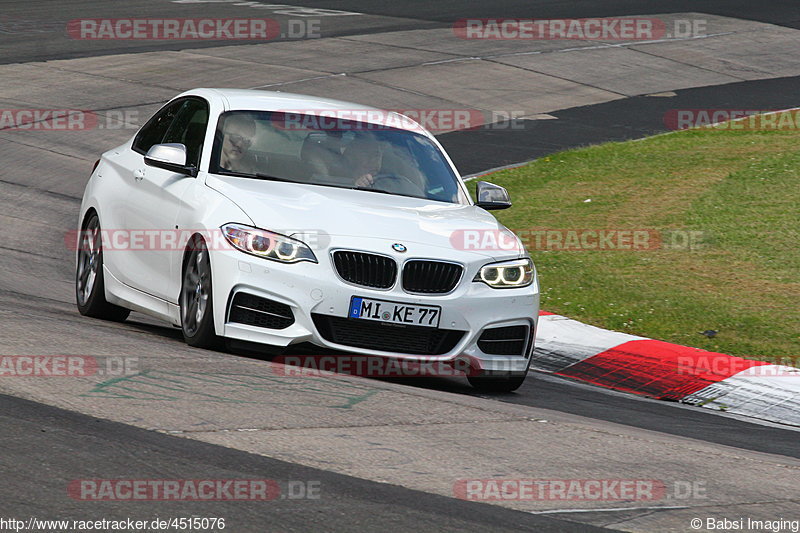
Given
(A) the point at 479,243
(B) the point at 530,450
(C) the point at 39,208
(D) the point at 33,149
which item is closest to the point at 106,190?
(A) the point at 479,243

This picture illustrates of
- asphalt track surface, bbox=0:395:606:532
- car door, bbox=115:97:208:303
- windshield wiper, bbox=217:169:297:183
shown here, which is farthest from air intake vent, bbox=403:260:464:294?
asphalt track surface, bbox=0:395:606:532

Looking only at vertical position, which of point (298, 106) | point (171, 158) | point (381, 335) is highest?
point (298, 106)

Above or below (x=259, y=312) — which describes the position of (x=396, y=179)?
above

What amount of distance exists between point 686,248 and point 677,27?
1861 cm

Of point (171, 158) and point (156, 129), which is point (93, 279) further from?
point (171, 158)

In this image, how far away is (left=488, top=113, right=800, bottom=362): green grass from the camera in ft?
33.8

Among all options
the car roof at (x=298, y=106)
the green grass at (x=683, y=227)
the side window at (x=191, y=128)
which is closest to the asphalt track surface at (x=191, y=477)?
the side window at (x=191, y=128)

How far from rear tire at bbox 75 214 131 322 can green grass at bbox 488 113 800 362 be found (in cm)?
353

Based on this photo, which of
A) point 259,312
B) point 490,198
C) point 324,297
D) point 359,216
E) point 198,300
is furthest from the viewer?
point 490,198

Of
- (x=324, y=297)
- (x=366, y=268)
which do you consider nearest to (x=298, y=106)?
(x=366, y=268)

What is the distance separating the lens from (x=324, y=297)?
752 cm

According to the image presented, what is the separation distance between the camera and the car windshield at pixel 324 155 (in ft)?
27.9

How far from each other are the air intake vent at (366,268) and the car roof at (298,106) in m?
1.69

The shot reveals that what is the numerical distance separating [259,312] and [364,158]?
1.60 metres
